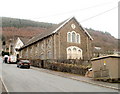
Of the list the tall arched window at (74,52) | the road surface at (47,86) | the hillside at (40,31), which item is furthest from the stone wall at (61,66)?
the hillside at (40,31)

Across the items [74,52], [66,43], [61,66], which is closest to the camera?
[61,66]

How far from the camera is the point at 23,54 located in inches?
2238

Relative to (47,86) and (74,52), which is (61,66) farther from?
(47,86)

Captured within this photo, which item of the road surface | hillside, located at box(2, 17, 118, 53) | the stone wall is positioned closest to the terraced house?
the stone wall

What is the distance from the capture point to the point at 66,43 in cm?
3950

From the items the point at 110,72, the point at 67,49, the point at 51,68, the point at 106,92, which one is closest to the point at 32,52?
A: the point at 67,49

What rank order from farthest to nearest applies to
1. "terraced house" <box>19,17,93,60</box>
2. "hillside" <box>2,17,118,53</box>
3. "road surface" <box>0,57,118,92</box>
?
"hillside" <box>2,17,118,53</box> < "terraced house" <box>19,17,93,60</box> < "road surface" <box>0,57,118,92</box>

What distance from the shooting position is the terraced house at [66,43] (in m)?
38.1

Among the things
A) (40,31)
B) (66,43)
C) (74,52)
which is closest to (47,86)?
(66,43)

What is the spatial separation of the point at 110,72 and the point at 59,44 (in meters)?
21.5

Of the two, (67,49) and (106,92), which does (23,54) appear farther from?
(106,92)

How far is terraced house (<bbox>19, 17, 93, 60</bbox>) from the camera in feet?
125

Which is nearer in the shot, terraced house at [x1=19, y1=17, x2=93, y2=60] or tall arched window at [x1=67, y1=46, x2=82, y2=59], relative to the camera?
terraced house at [x1=19, y1=17, x2=93, y2=60]

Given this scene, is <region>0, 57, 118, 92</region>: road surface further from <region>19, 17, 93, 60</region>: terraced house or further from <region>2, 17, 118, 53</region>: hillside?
<region>2, 17, 118, 53</region>: hillside
